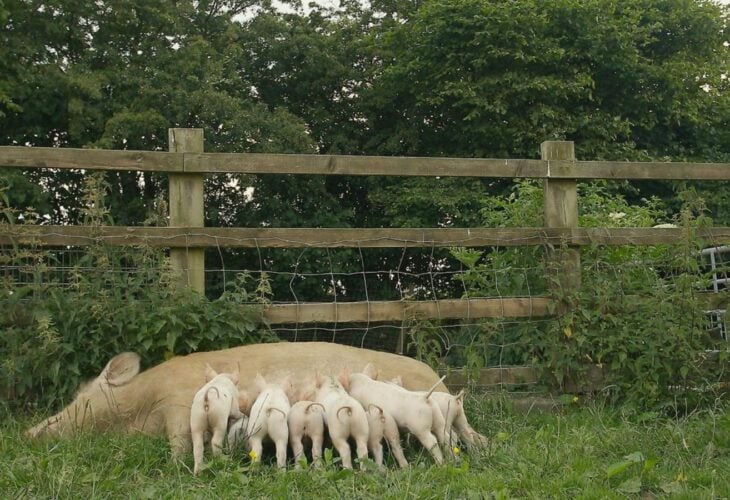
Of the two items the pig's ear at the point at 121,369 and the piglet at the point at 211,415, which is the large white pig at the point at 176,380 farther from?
the piglet at the point at 211,415

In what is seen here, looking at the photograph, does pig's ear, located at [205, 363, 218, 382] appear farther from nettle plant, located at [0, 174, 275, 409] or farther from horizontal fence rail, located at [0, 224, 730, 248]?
horizontal fence rail, located at [0, 224, 730, 248]

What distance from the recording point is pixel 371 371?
15.9 ft

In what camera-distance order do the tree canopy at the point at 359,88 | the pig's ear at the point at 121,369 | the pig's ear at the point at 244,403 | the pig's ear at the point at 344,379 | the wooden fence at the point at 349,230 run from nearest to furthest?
1. the pig's ear at the point at 244,403
2. the pig's ear at the point at 344,379
3. the pig's ear at the point at 121,369
4. the wooden fence at the point at 349,230
5. the tree canopy at the point at 359,88

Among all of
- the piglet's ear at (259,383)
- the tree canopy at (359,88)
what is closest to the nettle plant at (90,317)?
the piglet's ear at (259,383)

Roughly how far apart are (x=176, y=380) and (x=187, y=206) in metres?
1.40

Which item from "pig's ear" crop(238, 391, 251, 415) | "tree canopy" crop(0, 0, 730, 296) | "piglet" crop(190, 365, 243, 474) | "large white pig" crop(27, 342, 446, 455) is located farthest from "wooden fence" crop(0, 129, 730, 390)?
"tree canopy" crop(0, 0, 730, 296)

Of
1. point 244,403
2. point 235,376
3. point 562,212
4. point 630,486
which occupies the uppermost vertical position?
point 562,212

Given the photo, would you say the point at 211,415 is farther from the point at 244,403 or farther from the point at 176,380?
the point at 176,380

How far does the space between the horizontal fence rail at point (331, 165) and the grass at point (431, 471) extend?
69.4 inches

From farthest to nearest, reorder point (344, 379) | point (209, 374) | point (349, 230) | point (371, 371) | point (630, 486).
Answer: point (349, 230), point (371, 371), point (344, 379), point (209, 374), point (630, 486)

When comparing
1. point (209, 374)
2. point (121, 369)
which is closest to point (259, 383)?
point (209, 374)

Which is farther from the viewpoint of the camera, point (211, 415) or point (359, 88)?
point (359, 88)

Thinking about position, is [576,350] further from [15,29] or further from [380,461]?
[15,29]

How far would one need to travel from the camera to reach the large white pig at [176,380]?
14.8ft
